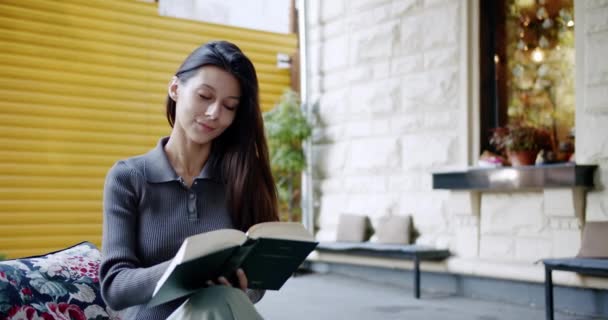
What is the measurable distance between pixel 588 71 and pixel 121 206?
152 inches

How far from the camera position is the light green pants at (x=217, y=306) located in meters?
1.34

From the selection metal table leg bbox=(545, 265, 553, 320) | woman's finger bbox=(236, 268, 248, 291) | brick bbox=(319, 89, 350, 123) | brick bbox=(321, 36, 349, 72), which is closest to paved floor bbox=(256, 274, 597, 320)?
metal table leg bbox=(545, 265, 553, 320)

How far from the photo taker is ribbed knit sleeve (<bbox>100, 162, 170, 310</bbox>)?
56.7 inches

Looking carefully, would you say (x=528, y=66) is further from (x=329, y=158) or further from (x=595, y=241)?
(x=329, y=158)

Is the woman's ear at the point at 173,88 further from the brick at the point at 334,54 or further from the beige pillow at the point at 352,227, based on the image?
the brick at the point at 334,54

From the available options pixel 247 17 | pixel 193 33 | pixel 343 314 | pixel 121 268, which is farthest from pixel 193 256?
pixel 247 17

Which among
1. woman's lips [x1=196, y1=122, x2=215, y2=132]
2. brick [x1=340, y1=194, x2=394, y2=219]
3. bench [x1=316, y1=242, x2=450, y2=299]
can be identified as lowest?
bench [x1=316, y1=242, x2=450, y2=299]

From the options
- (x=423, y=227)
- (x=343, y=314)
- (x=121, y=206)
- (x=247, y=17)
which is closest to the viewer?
(x=121, y=206)

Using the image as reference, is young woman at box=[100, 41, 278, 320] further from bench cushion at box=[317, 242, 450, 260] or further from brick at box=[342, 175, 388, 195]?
brick at box=[342, 175, 388, 195]

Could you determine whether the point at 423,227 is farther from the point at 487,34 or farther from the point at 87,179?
the point at 87,179

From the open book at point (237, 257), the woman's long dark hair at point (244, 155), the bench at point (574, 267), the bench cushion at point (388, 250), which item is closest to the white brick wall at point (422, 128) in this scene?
the bench cushion at point (388, 250)

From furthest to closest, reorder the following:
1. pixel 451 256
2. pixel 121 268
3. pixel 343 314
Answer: pixel 451 256
pixel 343 314
pixel 121 268

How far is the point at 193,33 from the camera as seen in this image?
21.7ft

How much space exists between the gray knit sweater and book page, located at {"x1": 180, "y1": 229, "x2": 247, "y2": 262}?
15cm
